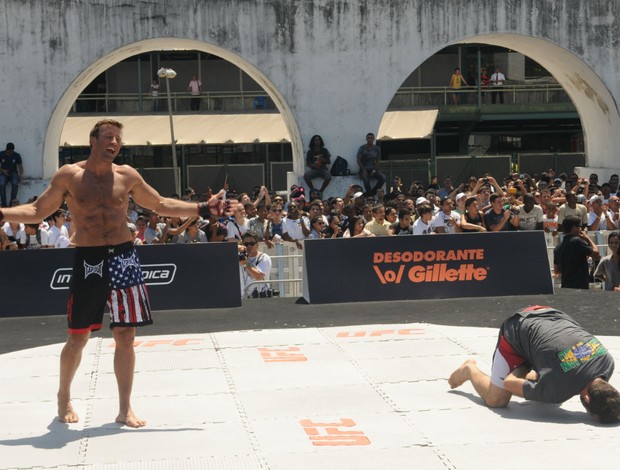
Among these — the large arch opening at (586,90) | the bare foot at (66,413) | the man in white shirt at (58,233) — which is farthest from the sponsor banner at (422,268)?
the large arch opening at (586,90)

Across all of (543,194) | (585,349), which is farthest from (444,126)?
(585,349)

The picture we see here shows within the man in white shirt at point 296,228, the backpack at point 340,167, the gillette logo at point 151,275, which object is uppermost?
the backpack at point 340,167

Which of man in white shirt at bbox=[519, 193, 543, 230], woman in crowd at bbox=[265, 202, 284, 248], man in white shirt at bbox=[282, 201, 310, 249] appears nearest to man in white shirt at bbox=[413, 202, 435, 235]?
man in white shirt at bbox=[519, 193, 543, 230]

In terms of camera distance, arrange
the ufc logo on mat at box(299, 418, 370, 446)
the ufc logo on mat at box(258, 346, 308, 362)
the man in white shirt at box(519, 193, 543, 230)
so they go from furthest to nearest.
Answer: the man in white shirt at box(519, 193, 543, 230)
the ufc logo on mat at box(258, 346, 308, 362)
the ufc logo on mat at box(299, 418, 370, 446)

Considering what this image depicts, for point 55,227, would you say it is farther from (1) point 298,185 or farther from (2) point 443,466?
(2) point 443,466

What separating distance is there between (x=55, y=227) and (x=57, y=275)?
2.98 m

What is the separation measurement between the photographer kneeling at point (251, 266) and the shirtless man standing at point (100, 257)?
6031 mm

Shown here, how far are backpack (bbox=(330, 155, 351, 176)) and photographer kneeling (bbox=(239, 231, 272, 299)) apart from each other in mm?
7689

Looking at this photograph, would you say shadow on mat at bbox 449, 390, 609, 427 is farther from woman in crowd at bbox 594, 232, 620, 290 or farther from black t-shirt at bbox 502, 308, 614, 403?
woman in crowd at bbox 594, 232, 620, 290

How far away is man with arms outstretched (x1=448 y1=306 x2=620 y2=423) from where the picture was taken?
24.6 ft

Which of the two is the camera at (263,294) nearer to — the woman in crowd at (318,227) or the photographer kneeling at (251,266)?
the photographer kneeling at (251,266)

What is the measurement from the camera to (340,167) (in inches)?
856

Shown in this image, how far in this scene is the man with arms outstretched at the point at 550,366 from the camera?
7496mm

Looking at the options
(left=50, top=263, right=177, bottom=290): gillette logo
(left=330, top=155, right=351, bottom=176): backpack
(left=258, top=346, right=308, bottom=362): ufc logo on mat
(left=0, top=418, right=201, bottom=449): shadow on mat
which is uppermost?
(left=330, top=155, right=351, bottom=176): backpack
